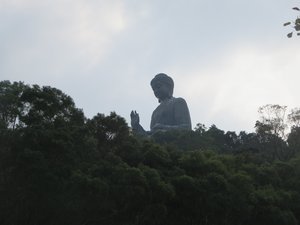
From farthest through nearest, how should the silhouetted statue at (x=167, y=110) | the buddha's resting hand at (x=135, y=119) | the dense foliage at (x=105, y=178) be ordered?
the silhouetted statue at (x=167, y=110) → the buddha's resting hand at (x=135, y=119) → the dense foliage at (x=105, y=178)

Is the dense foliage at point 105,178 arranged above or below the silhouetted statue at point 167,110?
below

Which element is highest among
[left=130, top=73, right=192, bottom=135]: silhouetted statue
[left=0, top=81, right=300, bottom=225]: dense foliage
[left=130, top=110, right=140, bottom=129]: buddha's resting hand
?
[left=130, top=73, right=192, bottom=135]: silhouetted statue

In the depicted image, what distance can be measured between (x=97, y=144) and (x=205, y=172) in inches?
165

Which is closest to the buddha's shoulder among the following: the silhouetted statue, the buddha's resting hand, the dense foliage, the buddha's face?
the silhouetted statue

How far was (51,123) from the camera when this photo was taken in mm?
16859

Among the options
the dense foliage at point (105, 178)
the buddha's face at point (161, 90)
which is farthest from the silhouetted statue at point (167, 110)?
the dense foliage at point (105, 178)

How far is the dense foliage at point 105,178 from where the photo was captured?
15.7 m

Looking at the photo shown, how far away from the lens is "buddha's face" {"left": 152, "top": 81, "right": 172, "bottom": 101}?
43.8m

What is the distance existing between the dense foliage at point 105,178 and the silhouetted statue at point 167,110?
19960 mm

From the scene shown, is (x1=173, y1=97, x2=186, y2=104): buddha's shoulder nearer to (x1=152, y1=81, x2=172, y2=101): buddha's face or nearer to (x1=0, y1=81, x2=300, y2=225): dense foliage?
(x1=152, y1=81, x2=172, y2=101): buddha's face

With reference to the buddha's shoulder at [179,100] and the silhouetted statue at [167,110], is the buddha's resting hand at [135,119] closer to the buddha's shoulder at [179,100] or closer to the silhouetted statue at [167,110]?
the silhouetted statue at [167,110]

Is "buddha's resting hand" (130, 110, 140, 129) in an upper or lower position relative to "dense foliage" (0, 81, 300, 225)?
upper

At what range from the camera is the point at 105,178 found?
16297 millimetres

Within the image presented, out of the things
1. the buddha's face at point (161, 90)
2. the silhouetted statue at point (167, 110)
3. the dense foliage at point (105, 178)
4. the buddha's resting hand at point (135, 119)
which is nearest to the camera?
the dense foliage at point (105, 178)
